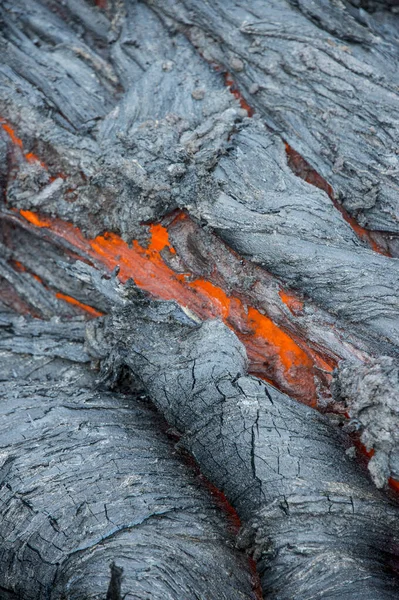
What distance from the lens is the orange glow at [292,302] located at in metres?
5.14

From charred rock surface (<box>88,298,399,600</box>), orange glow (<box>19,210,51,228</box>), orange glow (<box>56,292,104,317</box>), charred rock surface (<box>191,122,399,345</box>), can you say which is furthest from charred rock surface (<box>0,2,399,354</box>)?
charred rock surface (<box>88,298,399,600</box>)

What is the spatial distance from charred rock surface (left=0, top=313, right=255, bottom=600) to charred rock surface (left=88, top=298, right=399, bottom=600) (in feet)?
1.05

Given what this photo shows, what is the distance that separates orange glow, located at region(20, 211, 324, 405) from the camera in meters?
5.22

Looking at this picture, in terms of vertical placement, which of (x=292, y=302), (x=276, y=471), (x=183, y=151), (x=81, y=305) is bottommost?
(x=81, y=305)

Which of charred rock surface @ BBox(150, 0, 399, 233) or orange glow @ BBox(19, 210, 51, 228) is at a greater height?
charred rock surface @ BBox(150, 0, 399, 233)

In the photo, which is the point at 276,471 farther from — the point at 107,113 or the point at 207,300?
the point at 107,113

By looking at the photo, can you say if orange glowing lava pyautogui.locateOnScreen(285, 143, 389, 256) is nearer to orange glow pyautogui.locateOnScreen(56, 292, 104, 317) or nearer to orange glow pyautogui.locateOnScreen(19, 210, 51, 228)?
orange glow pyautogui.locateOnScreen(56, 292, 104, 317)

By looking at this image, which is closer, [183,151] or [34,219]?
[183,151]

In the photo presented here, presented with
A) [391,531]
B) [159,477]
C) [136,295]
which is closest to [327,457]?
[391,531]

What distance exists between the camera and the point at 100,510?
4.31m

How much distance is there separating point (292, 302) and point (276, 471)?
1.73 m

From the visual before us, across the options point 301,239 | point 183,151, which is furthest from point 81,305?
point 301,239

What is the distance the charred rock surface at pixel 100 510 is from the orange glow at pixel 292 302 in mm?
1820

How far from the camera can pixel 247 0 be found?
21.8ft
